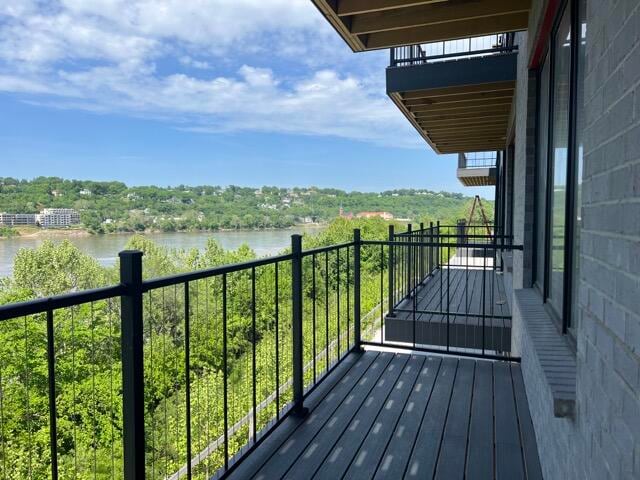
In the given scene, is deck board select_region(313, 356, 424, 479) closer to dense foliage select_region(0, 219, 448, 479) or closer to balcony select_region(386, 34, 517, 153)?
balcony select_region(386, 34, 517, 153)

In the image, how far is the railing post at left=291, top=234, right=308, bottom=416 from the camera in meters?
2.54

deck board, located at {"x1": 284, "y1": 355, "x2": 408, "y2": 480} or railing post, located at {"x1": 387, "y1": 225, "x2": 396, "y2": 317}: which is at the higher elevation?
railing post, located at {"x1": 387, "y1": 225, "x2": 396, "y2": 317}

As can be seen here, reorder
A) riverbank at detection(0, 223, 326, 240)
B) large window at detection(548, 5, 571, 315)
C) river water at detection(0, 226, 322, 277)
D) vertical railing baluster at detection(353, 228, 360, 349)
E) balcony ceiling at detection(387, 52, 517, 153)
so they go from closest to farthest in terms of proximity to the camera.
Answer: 1. large window at detection(548, 5, 571, 315)
2. vertical railing baluster at detection(353, 228, 360, 349)
3. balcony ceiling at detection(387, 52, 517, 153)
4. riverbank at detection(0, 223, 326, 240)
5. river water at detection(0, 226, 322, 277)

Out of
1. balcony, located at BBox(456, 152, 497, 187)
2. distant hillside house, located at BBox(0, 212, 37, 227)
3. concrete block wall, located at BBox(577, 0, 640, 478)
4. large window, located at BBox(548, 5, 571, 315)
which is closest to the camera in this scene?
concrete block wall, located at BBox(577, 0, 640, 478)

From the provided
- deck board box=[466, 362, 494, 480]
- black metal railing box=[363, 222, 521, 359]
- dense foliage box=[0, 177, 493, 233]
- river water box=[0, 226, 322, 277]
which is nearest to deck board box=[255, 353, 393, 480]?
deck board box=[466, 362, 494, 480]

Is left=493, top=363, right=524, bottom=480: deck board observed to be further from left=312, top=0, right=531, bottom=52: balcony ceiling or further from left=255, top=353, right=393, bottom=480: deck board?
left=312, top=0, right=531, bottom=52: balcony ceiling

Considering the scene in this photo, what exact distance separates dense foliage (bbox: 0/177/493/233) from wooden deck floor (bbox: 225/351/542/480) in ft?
91.0

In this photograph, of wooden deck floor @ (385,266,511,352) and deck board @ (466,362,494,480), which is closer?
deck board @ (466,362,494,480)

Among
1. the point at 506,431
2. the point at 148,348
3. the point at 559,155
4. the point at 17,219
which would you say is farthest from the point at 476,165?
the point at 17,219

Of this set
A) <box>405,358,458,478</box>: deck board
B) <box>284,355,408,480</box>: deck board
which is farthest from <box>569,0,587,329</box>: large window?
<box>284,355,408,480</box>: deck board

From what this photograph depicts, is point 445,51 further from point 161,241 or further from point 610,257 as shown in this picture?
point 161,241

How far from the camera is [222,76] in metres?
88.7

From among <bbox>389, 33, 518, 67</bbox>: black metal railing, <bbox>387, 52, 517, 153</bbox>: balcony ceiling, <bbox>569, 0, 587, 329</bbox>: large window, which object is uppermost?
<bbox>389, 33, 518, 67</bbox>: black metal railing

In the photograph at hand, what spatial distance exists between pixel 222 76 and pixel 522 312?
93768 mm
